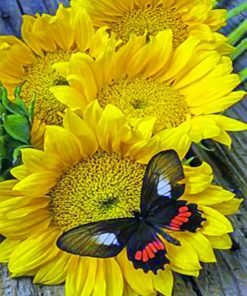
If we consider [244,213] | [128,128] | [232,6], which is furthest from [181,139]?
[232,6]

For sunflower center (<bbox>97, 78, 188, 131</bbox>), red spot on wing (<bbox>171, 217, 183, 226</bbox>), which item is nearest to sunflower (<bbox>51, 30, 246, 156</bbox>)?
sunflower center (<bbox>97, 78, 188, 131</bbox>)

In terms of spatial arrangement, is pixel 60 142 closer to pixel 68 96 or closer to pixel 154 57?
pixel 68 96

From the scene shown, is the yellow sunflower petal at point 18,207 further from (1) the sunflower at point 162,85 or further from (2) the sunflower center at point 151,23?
(2) the sunflower center at point 151,23

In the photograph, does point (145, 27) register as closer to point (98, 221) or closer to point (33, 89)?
point (33, 89)

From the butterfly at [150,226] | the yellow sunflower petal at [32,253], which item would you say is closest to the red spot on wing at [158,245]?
the butterfly at [150,226]

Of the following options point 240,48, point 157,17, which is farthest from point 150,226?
Result: point 240,48

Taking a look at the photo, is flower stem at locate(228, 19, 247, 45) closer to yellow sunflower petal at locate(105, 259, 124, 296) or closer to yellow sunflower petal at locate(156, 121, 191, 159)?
yellow sunflower petal at locate(156, 121, 191, 159)
